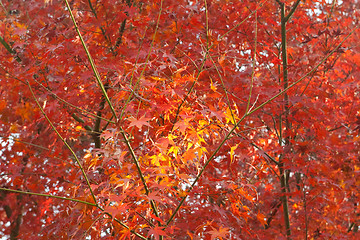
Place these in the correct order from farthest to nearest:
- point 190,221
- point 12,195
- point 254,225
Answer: point 12,195
point 254,225
point 190,221

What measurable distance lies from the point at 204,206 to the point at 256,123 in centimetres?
187

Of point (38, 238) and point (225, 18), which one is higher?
point (225, 18)

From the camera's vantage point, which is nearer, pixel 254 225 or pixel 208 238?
pixel 208 238

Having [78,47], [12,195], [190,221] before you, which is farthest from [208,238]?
[12,195]

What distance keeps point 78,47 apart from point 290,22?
2.38m

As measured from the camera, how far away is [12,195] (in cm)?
616

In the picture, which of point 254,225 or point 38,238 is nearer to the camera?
point 38,238

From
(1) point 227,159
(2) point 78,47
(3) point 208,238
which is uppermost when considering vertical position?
(2) point 78,47

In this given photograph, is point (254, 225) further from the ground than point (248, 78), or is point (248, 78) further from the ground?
point (248, 78)

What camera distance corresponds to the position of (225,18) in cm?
357

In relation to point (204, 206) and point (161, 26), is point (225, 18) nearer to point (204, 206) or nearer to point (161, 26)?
point (161, 26)

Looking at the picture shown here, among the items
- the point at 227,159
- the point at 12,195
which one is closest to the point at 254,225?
the point at 227,159

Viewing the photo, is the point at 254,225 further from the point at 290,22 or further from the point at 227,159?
the point at 290,22

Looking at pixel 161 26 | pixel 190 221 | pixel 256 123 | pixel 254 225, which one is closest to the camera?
pixel 190 221
